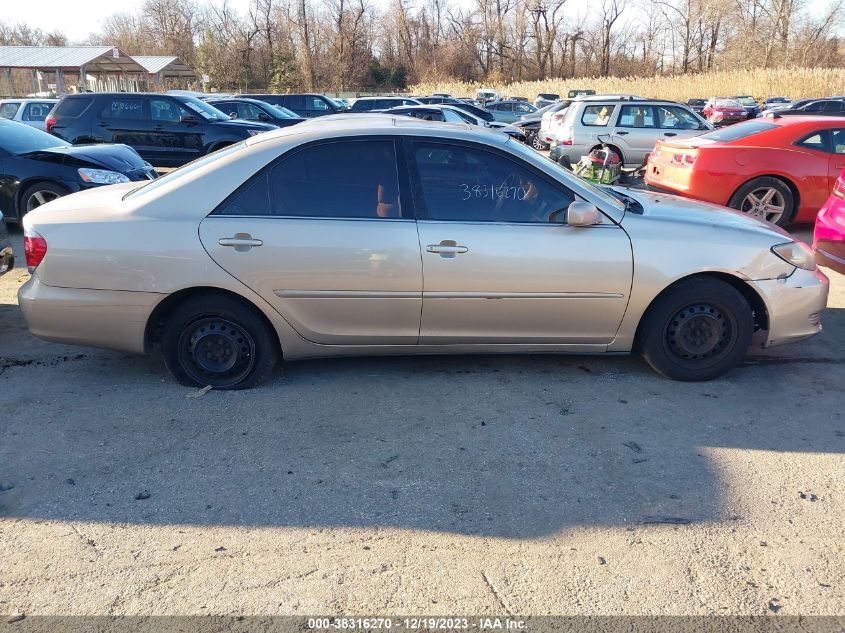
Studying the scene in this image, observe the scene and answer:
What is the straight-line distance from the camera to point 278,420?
150 inches

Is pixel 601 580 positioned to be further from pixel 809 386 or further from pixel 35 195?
pixel 35 195

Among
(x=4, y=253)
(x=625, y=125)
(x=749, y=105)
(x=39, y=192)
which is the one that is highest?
(x=749, y=105)

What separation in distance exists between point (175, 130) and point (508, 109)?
668 inches

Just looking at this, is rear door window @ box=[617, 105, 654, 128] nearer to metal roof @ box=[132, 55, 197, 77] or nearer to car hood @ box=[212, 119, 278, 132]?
car hood @ box=[212, 119, 278, 132]

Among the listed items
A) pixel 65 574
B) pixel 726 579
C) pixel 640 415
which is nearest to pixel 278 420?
pixel 65 574

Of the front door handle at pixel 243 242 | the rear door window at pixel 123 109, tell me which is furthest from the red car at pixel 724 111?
the front door handle at pixel 243 242

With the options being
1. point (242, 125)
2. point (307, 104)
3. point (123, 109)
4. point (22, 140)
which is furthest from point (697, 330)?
point (307, 104)

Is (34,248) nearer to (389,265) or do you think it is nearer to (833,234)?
(389,265)

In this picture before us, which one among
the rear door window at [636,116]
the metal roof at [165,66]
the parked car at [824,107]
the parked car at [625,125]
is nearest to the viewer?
the parked car at [625,125]

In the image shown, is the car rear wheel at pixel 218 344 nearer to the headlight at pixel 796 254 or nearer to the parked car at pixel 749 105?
the headlight at pixel 796 254

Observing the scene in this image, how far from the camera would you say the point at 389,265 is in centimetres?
391

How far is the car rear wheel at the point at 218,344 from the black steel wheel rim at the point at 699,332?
2489 millimetres

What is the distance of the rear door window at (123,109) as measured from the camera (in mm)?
13086

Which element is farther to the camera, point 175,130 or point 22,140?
point 175,130
